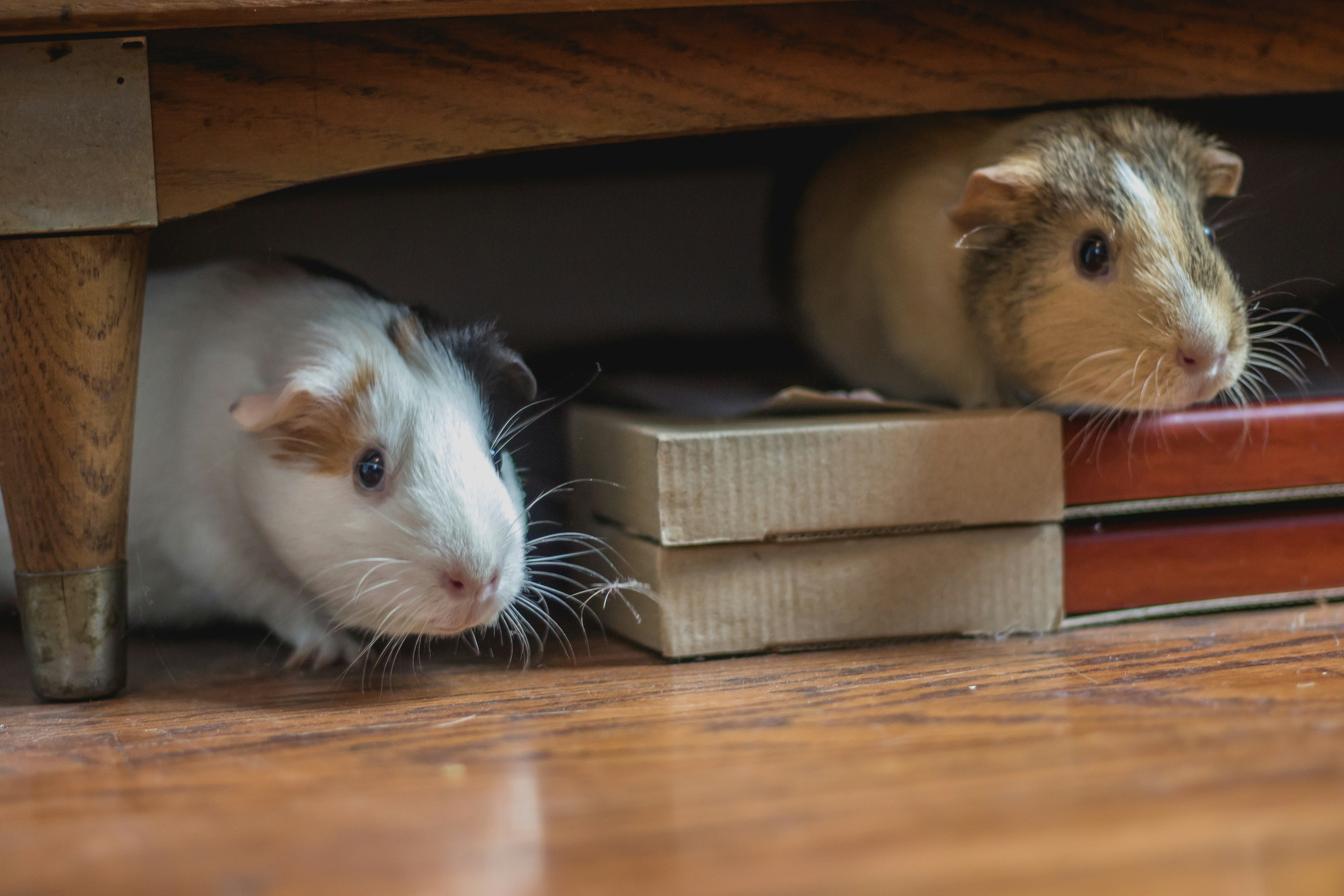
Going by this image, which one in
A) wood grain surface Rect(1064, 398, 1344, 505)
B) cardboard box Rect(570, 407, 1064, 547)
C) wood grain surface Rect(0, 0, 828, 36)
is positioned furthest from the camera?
wood grain surface Rect(1064, 398, 1344, 505)

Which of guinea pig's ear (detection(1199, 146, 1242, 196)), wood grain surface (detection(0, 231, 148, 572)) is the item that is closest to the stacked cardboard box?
guinea pig's ear (detection(1199, 146, 1242, 196))

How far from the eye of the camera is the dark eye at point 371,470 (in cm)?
139

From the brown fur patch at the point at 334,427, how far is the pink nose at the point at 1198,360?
3.29 ft

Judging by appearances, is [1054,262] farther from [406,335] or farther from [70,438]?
[70,438]

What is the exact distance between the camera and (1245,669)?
4.11 feet

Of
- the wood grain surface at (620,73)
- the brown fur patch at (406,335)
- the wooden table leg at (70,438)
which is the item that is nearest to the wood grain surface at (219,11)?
the wood grain surface at (620,73)

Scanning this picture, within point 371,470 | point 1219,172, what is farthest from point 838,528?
point 1219,172

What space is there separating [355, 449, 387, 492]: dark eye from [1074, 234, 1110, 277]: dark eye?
0.93m

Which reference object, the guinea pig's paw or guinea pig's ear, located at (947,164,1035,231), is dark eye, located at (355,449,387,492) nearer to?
the guinea pig's paw

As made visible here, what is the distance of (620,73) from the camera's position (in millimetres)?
1322

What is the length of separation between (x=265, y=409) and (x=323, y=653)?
1.09 ft

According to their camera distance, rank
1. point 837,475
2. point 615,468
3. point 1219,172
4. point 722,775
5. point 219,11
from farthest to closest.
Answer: point 1219,172, point 615,468, point 837,475, point 219,11, point 722,775

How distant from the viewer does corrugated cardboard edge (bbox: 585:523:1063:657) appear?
55.2 inches

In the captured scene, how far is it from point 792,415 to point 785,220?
76 centimetres
